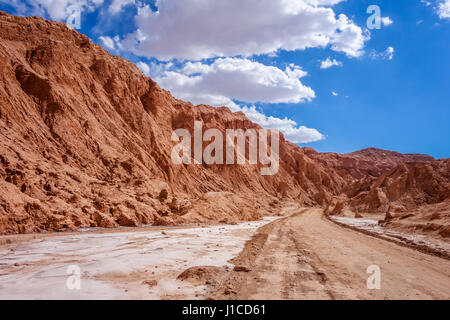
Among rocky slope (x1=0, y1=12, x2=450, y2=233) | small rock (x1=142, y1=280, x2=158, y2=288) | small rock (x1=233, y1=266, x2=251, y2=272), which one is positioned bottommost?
small rock (x1=233, y1=266, x2=251, y2=272)

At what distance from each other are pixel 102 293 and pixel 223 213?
919 inches

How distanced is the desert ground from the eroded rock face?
21.1ft

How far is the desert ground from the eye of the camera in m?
5.63

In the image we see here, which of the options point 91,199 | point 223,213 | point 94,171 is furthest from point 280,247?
point 94,171

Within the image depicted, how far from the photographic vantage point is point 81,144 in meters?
25.7

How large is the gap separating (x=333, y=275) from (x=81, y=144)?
82.8 ft

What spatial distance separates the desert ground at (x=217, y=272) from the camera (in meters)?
5.63

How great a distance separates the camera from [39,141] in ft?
72.1

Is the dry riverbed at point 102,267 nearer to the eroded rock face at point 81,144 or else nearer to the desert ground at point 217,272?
the desert ground at point 217,272

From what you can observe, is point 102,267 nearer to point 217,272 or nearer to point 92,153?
point 217,272

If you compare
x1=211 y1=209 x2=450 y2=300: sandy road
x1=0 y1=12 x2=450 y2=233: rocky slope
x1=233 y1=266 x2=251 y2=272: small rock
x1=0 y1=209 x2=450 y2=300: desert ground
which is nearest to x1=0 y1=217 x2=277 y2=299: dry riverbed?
x1=0 y1=209 x2=450 y2=300: desert ground

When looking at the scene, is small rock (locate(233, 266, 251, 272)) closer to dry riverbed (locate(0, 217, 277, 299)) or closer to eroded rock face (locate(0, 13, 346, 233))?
dry riverbed (locate(0, 217, 277, 299))

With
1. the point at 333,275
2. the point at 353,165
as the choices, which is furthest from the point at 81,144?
the point at 353,165
